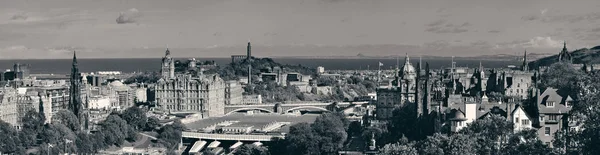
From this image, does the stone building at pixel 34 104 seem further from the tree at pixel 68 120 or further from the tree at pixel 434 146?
the tree at pixel 434 146

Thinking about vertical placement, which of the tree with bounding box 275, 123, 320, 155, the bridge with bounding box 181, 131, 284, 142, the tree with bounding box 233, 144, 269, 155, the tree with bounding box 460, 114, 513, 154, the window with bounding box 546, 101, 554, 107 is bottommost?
the tree with bounding box 233, 144, 269, 155

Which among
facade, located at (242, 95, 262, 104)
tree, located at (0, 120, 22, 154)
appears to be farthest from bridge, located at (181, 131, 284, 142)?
facade, located at (242, 95, 262, 104)

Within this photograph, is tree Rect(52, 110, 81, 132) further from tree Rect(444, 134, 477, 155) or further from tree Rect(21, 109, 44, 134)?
tree Rect(444, 134, 477, 155)

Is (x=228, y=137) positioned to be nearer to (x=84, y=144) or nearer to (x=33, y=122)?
(x=84, y=144)

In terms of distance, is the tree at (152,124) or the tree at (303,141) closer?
the tree at (303,141)

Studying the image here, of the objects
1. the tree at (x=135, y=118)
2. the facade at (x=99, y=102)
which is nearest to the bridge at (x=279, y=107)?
the facade at (x=99, y=102)

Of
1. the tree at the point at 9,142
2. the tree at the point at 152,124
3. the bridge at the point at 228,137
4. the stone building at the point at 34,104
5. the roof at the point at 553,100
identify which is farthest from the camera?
the stone building at the point at 34,104

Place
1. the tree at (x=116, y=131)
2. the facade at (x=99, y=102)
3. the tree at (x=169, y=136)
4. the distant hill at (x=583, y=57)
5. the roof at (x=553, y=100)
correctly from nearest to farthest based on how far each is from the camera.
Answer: the roof at (x=553, y=100), the tree at (x=116, y=131), the tree at (x=169, y=136), the distant hill at (x=583, y=57), the facade at (x=99, y=102)
